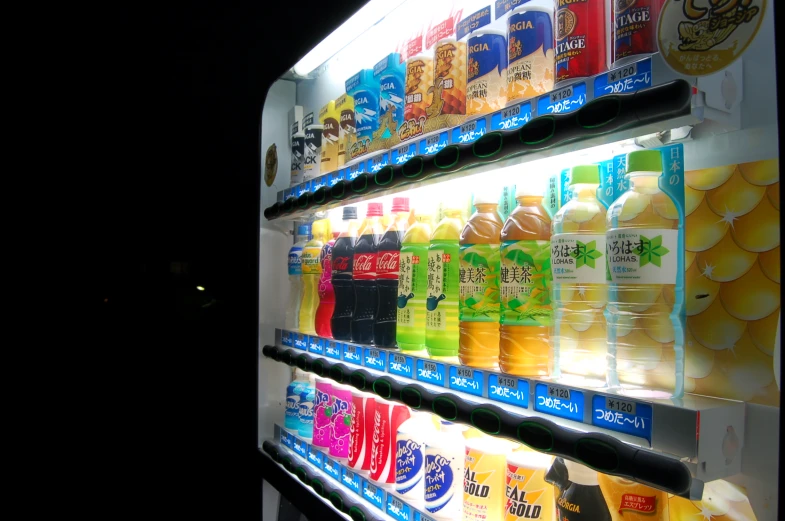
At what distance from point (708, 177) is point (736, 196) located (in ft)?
0.24

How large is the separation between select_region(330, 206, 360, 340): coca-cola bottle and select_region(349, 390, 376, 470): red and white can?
222 mm

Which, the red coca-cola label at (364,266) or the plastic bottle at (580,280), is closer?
the plastic bottle at (580,280)

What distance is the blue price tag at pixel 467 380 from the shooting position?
52.0 inches

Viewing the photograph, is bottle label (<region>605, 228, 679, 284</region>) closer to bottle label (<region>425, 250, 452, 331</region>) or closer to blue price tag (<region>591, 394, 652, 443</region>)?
blue price tag (<region>591, 394, 652, 443</region>)

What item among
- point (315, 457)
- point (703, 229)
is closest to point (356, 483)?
point (315, 457)

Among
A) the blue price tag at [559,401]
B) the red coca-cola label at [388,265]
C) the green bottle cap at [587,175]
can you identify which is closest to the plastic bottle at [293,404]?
the red coca-cola label at [388,265]

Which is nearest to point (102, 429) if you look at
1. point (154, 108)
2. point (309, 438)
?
point (309, 438)

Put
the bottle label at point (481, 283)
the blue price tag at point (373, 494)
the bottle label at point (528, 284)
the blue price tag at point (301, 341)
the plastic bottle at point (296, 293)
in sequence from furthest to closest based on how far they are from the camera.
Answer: the plastic bottle at point (296, 293) < the blue price tag at point (301, 341) < the blue price tag at point (373, 494) < the bottle label at point (481, 283) < the bottle label at point (528, 284)

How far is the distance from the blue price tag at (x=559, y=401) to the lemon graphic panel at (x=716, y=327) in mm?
234

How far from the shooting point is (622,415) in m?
1.00

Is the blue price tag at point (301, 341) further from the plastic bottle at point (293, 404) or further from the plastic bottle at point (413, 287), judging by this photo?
the plastic bottle at point (413, 287)

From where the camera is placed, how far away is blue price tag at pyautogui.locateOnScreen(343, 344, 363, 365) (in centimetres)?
178

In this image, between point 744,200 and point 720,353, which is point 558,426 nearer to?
point 720,353

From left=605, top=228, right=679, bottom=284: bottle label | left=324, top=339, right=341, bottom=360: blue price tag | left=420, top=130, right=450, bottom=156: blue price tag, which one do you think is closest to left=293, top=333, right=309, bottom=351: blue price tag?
left=324, top=339, right=341, bottom=360: blue price tag
